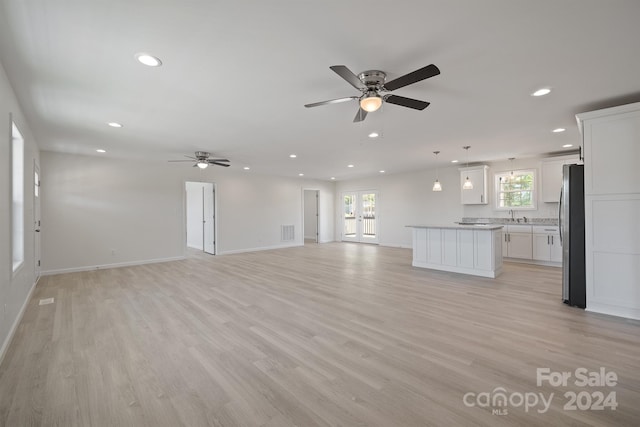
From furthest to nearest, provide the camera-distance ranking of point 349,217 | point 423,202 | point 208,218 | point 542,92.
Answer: point 349,217 → point 423,202 → point 208,218 → point 542,92

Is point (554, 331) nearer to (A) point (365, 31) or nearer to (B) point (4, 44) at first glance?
(A) point (365, 31)

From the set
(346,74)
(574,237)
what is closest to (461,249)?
(574,237)

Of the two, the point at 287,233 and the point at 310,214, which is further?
the point at 310,214

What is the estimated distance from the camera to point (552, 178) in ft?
20.1

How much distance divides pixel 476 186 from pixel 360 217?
451 cm

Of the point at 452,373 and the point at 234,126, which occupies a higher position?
the point at 234,126

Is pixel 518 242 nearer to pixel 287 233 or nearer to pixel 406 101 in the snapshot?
pixel 406 101

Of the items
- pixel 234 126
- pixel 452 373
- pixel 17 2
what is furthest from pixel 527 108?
pixel 17 2

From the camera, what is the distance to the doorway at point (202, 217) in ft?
27.0

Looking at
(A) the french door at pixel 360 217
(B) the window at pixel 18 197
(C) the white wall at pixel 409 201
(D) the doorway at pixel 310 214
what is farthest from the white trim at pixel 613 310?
(D) the doorway at pixel 310 214

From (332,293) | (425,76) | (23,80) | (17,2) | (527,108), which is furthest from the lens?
(332,293)

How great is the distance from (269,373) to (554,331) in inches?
115

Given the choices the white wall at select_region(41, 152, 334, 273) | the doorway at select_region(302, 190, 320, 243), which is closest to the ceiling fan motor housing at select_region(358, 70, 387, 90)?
the white wall at select_region(41, 152, 334, 273)

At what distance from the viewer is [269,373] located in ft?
6.81
